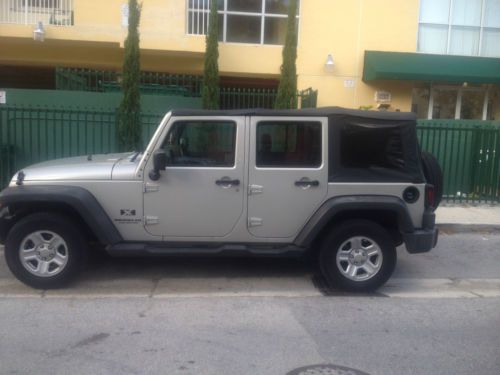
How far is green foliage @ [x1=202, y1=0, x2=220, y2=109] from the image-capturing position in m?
12.5

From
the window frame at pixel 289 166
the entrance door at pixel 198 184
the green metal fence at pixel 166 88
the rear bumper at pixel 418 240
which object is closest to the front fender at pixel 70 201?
the entrance door at pixel 198 184

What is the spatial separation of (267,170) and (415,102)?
1057 cm

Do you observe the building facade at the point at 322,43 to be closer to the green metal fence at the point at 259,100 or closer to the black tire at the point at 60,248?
the green metal fence at the point at 259,100

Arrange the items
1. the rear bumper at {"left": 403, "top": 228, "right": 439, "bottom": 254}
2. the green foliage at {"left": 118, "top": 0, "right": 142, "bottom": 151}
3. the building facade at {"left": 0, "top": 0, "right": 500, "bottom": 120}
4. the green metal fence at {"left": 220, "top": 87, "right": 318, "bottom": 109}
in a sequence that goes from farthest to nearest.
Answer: the building facade at {"left": 0, "top": 0, "right": 500, "bottom": 120} → the green metal fence at {"left": 220, "top": 87, "right": 318, "bottom": 109} → the green foliage at {"left": 118, "top": 0, "right": 142, "bottom": 151} → the rear bumper at {"left": 403, "top": 228, "right": 439, "bottom": 254}

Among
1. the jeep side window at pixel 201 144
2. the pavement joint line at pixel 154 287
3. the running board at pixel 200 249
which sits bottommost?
the pavement joint line at pixel 154 287

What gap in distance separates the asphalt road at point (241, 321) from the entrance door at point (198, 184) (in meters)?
0.75

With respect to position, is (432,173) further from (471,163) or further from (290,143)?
(471,163)

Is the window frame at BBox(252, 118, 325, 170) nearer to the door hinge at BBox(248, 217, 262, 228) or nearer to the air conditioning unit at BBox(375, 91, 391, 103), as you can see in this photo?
the door hinge at BBox(248, 217, 262, 228)

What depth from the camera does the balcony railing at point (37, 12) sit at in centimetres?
1377

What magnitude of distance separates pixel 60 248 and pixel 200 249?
147cm

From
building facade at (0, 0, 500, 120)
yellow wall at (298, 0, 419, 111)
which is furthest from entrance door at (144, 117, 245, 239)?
yellow wall at (298, 0, 419, 111)

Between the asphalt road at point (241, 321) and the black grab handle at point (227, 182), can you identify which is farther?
the black grab handle at point (227, 182)

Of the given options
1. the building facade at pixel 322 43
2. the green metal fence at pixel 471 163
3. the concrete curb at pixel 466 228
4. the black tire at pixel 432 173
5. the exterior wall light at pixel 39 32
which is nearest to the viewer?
the black tire at pixel 432 173

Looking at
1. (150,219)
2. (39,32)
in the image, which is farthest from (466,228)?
(39,32)
